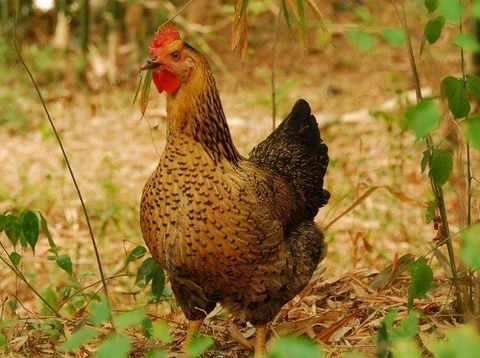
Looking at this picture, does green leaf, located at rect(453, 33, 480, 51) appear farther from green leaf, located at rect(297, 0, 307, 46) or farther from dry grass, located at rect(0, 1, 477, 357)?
green leaf, located at rect(297, 0, 307, 46)

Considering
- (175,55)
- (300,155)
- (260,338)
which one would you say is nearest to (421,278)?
(260,338)

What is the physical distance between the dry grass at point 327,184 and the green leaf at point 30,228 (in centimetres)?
43

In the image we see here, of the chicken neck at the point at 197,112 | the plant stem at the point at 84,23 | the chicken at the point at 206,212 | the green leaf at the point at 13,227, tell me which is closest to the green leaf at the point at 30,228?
the green leaf at the point at 13,227

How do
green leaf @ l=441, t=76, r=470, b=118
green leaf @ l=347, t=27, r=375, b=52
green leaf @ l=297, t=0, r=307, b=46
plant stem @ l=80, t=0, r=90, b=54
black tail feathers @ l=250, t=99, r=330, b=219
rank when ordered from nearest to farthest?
1. green leaf @ l=347, t=27, r=375, b=52
2. green leaf @ l=441, t=76, r=470, b=118
3. green leaf @ l=297, t=0, r=307, b=46
4. black tail feathers @ l=250, t=99, r=330, b=219
5. plant stem @ l=80, t=0, r=90, b=54

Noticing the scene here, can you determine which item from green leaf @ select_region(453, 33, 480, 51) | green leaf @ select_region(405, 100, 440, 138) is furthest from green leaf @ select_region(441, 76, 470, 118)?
green leaf @ select_region(405, 100, 440, 138)

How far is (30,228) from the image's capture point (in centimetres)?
366

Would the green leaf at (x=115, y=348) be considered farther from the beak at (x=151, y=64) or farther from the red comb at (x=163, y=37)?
the red comb at (x=163, y=37)

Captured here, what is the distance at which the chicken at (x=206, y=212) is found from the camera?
329 centimetres

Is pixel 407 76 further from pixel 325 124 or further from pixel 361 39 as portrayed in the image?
pixel 361 39

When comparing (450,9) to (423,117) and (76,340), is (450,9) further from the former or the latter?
(76,340)

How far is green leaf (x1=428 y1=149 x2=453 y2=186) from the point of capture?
2.90 m

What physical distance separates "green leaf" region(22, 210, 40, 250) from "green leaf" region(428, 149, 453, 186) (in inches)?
65.6

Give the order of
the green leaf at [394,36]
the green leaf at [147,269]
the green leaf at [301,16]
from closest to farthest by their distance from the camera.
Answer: the green leaf at [394,36]
the green leaf at [301,16]
the green leaf at [147,269]

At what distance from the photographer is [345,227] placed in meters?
6.29
